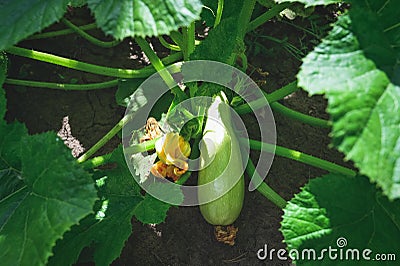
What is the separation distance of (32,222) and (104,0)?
646mm

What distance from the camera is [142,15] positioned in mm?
1443

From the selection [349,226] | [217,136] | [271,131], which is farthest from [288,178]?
[349,226]

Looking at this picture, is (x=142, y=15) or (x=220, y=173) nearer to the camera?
(x=142, y=15)

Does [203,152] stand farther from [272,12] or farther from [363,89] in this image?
[363,89]

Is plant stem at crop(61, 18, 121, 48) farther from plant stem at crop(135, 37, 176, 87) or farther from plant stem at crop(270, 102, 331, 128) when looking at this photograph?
plant stem at crop(270, 102, 331, 128)

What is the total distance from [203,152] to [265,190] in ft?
0.92

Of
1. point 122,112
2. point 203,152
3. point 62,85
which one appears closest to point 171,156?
point 203,152

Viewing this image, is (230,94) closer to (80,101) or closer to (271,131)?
(271,131)

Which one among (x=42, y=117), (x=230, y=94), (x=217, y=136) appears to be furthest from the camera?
(x=42, y=117)

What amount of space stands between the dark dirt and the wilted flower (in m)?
0.27

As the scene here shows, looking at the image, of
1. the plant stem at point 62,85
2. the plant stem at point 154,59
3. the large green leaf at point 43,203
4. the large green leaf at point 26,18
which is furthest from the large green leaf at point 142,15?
the plant stem at point 62,85

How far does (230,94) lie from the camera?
7.25 ft

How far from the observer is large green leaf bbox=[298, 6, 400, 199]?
1247mm

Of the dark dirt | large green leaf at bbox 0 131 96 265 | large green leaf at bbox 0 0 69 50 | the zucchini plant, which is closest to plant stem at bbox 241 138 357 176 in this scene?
the zucchini plant
